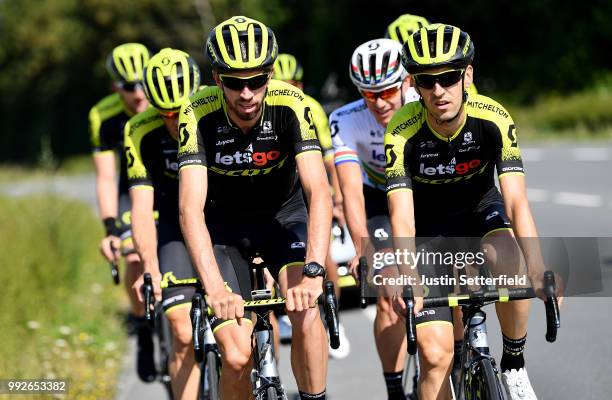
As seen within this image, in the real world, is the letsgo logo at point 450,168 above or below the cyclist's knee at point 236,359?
above

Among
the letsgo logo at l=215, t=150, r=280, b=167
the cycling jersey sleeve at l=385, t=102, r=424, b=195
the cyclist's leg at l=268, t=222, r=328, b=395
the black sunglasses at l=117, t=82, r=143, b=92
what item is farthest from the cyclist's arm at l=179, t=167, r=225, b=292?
the black sunglasses at l=117, t=82, r=143, b=92

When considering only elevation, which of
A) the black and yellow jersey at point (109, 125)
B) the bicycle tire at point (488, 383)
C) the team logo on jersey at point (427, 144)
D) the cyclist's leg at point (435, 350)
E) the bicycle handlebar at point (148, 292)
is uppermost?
the black and yellow jersey at point (109, 125)

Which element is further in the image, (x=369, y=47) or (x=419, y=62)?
(x=369, y=47)

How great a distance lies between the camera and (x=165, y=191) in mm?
7719

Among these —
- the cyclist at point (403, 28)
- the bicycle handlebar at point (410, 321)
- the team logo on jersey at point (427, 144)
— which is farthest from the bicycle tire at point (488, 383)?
the cyclist at point (403, 28)

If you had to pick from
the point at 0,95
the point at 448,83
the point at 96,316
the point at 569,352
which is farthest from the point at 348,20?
the point at 448,83

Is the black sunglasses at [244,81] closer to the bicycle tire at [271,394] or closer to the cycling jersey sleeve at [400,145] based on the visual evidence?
the cycling jersey sleeve at [400,145]

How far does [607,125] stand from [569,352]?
19492 mm

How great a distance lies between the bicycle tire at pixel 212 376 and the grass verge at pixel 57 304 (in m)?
1.91

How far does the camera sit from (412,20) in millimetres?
8602

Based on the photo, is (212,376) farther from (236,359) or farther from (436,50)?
(436,50)

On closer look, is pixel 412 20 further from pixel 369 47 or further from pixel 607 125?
pixel 607 125

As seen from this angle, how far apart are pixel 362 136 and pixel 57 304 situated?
5.44 metres

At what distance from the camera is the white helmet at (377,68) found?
6914 millimetres
